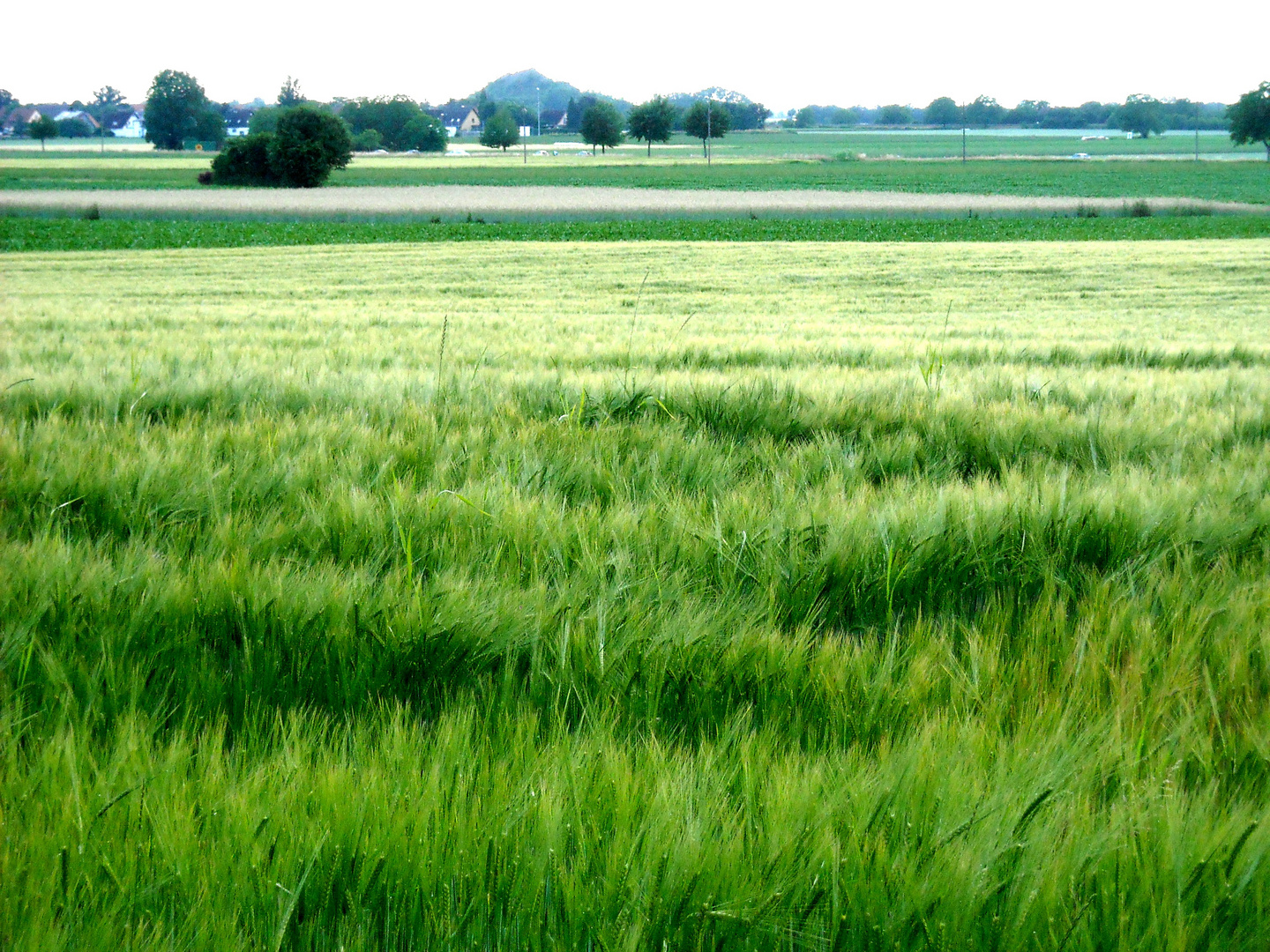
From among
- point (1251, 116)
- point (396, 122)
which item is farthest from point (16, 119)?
point (1251, 116)

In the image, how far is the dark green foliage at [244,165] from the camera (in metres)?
62.5

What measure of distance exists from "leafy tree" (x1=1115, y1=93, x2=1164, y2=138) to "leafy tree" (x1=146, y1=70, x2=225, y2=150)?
134967 mm

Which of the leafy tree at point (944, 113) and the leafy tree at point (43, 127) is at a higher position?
the leafy tree at point (944, 113)

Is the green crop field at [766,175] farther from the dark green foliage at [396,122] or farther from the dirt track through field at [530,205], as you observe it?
the dirt track through field at [530,205]

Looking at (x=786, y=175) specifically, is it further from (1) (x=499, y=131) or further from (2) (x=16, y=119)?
(2) (x=16, y=119)

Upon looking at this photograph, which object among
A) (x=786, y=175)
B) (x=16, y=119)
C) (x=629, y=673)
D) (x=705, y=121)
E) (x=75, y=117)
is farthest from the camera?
(x=705, y=121)

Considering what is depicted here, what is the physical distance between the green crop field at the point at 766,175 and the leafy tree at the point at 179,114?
3078 millimetres

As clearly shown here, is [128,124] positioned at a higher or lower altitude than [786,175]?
higher

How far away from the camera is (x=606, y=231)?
35.0 metres

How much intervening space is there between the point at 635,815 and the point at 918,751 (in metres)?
0.32

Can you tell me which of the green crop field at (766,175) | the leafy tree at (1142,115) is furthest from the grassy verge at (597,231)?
the leafy tree at (1142,115)

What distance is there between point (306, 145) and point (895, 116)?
164m

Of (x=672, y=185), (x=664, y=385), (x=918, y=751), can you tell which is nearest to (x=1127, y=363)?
(x=664, y=385)

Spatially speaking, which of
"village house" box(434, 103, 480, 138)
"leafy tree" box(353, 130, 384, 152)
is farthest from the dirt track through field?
"village house" box(434, 103, 480, 138)
